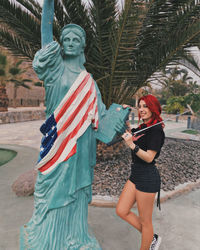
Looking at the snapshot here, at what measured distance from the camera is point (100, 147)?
4.77 meters

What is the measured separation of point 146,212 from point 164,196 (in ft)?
5.69

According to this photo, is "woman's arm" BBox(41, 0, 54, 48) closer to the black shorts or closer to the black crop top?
the black crop top

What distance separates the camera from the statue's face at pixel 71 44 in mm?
1615

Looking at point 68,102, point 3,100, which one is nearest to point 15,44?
point 68,102

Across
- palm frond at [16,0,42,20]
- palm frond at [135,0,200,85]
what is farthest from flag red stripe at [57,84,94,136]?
palm frond at [16,0,42,20]

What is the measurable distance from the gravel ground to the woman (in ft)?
4.91

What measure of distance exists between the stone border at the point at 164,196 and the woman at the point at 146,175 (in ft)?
3.97

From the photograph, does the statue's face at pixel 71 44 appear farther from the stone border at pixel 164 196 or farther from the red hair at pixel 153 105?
the stone border at pixel 164 196

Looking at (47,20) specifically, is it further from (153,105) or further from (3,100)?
(3,100)

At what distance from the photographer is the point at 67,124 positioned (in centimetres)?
Result: 160

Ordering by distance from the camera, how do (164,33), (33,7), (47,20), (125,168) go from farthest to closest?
(125,168) < (164,33) < (33,7) < (47,20)

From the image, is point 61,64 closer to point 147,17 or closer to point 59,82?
point 59,82

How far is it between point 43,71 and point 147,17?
8.75ft

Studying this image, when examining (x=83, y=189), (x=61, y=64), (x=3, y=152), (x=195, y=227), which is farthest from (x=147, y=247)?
(x=3, y=152)
